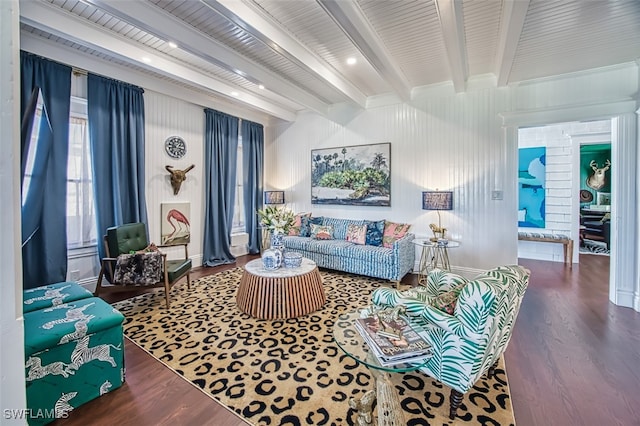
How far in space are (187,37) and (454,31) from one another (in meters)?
2.64

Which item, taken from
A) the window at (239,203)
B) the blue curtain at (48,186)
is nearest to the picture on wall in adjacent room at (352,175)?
the window at (239,203)

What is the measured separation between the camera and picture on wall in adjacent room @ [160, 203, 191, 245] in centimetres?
452

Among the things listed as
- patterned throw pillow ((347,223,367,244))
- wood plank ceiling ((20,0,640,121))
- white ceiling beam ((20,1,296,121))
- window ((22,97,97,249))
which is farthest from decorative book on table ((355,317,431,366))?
window ((22,97,97,249))

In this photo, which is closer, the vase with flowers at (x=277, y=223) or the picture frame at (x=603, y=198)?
the vase with flowers at (x=277, y=223)

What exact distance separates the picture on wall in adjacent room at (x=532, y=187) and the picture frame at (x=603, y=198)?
2782 millimetres

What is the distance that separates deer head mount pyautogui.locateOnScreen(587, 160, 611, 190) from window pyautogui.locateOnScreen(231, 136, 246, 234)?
8697 mm

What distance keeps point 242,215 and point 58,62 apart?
360 centimetres

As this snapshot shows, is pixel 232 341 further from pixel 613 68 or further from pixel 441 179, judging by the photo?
pixel 613 68

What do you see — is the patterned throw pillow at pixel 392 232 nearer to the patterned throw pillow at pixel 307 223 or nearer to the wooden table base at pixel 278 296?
the patterned throw pillow at pixel 307 223

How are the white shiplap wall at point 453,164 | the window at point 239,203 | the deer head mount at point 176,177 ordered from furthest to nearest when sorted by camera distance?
the window at point 239,203 → the deer head mount at point 176,177 → the white shiplap wall at point 453,164

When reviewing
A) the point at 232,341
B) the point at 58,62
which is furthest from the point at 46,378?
the point at 58,62

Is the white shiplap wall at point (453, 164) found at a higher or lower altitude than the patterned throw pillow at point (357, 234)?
higher

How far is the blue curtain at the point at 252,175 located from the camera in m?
5.88

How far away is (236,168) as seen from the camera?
5.65 metres
